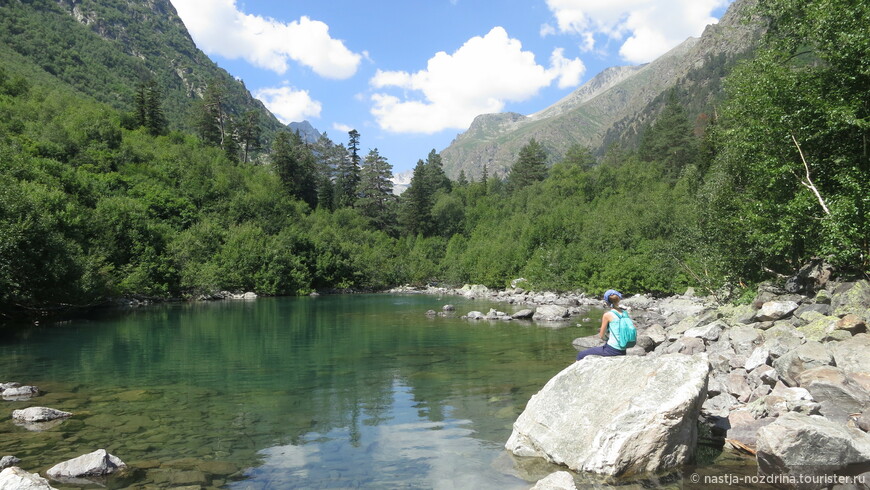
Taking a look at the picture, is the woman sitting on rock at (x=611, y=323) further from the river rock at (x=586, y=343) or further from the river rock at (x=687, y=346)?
the river rock at (x=586, y=343)

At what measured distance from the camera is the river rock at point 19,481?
6793 millimetres

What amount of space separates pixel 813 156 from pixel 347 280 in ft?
262

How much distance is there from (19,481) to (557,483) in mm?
7704

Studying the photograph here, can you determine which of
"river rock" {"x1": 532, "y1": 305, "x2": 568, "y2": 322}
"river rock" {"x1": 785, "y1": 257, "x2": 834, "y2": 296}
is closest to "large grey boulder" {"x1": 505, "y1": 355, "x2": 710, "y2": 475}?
"river rock" {"x1": 785, "y1": 257, "x2": 834, "y2": 296}

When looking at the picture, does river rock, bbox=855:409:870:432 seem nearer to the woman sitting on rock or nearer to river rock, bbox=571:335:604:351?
the woman sitting on rock

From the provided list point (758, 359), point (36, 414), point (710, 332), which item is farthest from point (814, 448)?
point (36, 414)

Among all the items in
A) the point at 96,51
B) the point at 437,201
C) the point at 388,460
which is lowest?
the point at 388,460

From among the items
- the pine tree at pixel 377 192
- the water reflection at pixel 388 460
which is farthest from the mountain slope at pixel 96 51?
the water reflection at pixel 388 460

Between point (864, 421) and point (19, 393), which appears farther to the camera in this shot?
point (19, 393)

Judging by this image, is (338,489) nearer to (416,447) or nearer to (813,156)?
(416,447)

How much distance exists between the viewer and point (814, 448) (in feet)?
Answer: 24.1

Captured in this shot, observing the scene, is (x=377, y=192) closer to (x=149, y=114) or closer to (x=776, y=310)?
(x=149, y=114)

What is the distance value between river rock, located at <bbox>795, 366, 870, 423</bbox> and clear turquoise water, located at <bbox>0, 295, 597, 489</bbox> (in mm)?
5843

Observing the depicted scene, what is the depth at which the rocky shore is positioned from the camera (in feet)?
24.4
